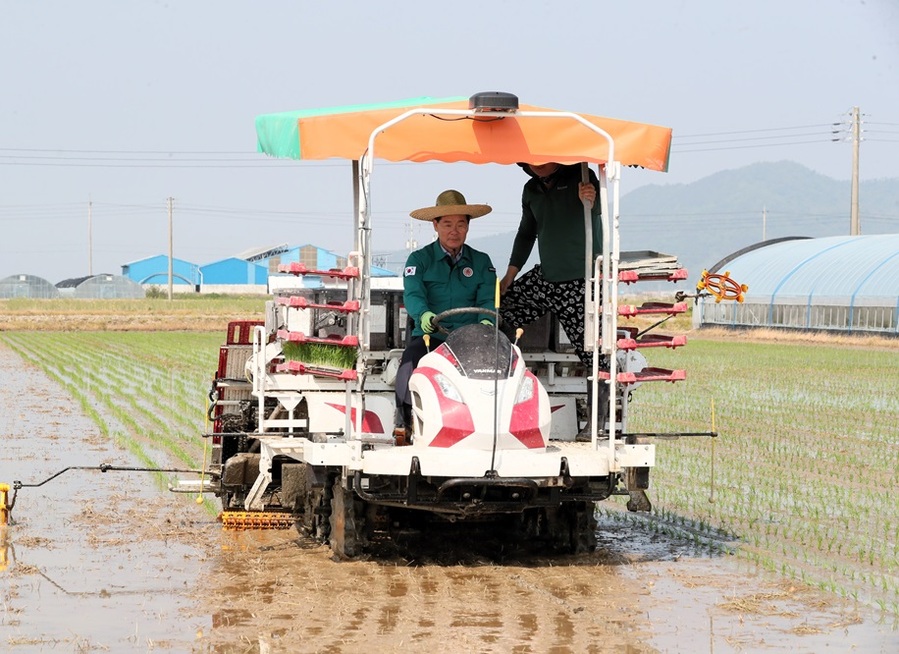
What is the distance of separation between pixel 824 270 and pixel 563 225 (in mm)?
35017

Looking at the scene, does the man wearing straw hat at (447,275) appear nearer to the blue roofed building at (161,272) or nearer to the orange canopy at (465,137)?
the orange canopy at (465,137)

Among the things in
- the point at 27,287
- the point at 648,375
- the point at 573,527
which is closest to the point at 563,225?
the point at 648,375

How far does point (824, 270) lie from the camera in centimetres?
4231

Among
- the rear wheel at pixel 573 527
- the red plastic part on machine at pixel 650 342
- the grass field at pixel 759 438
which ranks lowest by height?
the grass field at pixel 759 438

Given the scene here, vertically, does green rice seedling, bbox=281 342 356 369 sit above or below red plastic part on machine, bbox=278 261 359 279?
below

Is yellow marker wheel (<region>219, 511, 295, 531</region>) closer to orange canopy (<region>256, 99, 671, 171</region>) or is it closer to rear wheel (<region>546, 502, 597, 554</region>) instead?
rear wheel (<region>546, 502, 597, 554</region>)

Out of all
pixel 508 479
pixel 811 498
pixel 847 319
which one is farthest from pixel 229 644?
pixel 847 319

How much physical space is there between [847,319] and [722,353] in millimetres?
7280

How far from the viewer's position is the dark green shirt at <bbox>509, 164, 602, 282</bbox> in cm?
→ 883

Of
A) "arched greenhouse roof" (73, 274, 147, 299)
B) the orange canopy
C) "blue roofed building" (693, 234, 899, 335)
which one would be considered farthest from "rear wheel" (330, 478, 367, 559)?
"arched greenhouse roof" (73, 274, 147, 299)

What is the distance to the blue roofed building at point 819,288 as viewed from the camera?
38688 mm

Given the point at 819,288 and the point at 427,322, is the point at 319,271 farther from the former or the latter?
the point at 819,288

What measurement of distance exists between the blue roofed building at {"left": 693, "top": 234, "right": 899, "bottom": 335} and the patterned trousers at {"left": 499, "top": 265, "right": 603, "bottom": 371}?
30.4m

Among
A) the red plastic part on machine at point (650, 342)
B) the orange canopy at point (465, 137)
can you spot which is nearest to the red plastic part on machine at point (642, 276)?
the red plastic part on machine at point (650, 342)
